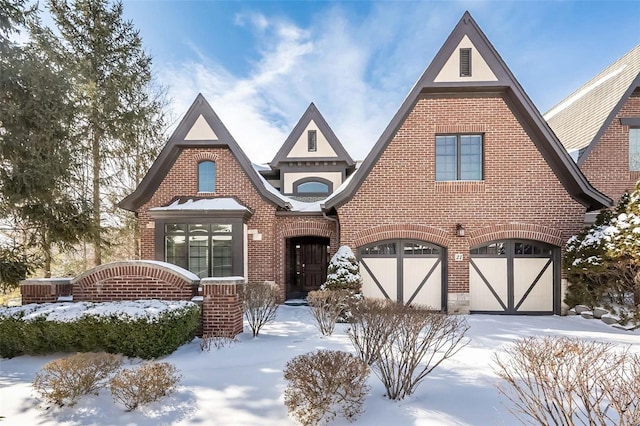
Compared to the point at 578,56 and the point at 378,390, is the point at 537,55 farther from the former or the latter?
the point at 378,390

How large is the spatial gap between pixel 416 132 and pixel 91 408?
10.1 meters

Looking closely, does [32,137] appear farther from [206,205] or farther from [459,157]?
[459,157]

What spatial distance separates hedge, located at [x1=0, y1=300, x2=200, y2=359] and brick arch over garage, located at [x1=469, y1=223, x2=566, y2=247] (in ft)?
28.5

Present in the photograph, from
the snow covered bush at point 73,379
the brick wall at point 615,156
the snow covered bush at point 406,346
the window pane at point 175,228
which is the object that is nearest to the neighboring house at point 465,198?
the window pane at point 175,228

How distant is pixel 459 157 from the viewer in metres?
10.0

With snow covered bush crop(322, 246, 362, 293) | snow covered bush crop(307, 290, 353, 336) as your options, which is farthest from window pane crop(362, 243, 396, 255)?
snow covered bush crop(307, 290, 353, 336)

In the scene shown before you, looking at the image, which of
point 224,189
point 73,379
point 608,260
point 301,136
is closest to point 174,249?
point 224,189

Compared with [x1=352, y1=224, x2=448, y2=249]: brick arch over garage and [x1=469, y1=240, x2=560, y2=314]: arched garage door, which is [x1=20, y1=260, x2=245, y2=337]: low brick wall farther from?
[x1=469, y1=240, x2=560, y2=314]: arched garage door

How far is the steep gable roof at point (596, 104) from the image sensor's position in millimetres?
11000

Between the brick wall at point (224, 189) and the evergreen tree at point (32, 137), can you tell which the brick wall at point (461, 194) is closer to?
the brick wall at point (224, 189)

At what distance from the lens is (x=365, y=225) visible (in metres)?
9.95

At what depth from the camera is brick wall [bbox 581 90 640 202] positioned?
438 inches

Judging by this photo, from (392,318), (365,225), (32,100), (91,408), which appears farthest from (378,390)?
(32,100)

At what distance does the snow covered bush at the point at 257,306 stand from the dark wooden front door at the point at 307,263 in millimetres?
6130
